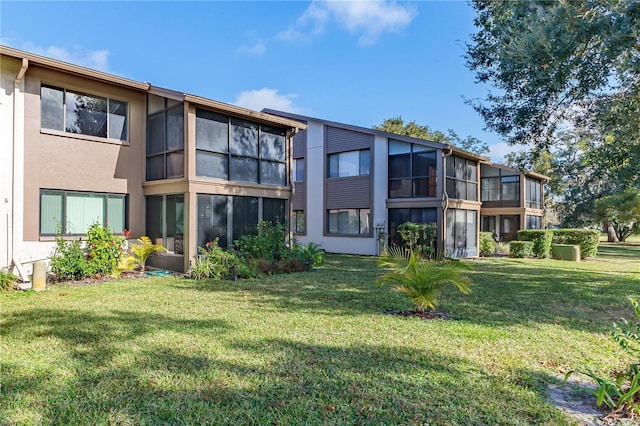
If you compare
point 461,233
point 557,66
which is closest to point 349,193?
point 461,233

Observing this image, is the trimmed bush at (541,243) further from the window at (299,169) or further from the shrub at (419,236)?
the window at (299,169)

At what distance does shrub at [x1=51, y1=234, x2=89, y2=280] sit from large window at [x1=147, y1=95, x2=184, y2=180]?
10.7 feet

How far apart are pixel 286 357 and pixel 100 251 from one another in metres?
7.94

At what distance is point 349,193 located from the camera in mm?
19453

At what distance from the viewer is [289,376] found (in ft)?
13.2

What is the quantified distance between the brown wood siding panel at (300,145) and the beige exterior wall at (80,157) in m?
9.87

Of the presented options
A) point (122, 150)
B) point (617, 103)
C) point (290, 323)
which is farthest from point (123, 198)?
point (617, 103)

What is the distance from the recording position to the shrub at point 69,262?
31.6ft

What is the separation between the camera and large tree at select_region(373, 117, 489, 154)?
35.9m

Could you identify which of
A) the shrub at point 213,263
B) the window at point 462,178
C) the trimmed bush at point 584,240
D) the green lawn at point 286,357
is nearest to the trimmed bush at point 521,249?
the trimmed bush at point 584,240

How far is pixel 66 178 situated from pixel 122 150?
73.0 inches

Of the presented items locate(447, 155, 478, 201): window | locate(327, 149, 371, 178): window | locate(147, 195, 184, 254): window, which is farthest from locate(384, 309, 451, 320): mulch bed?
locate(327, 149, 371, 178): window

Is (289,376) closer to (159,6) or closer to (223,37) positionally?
(159,6)

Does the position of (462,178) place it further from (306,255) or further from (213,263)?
(213,263)
